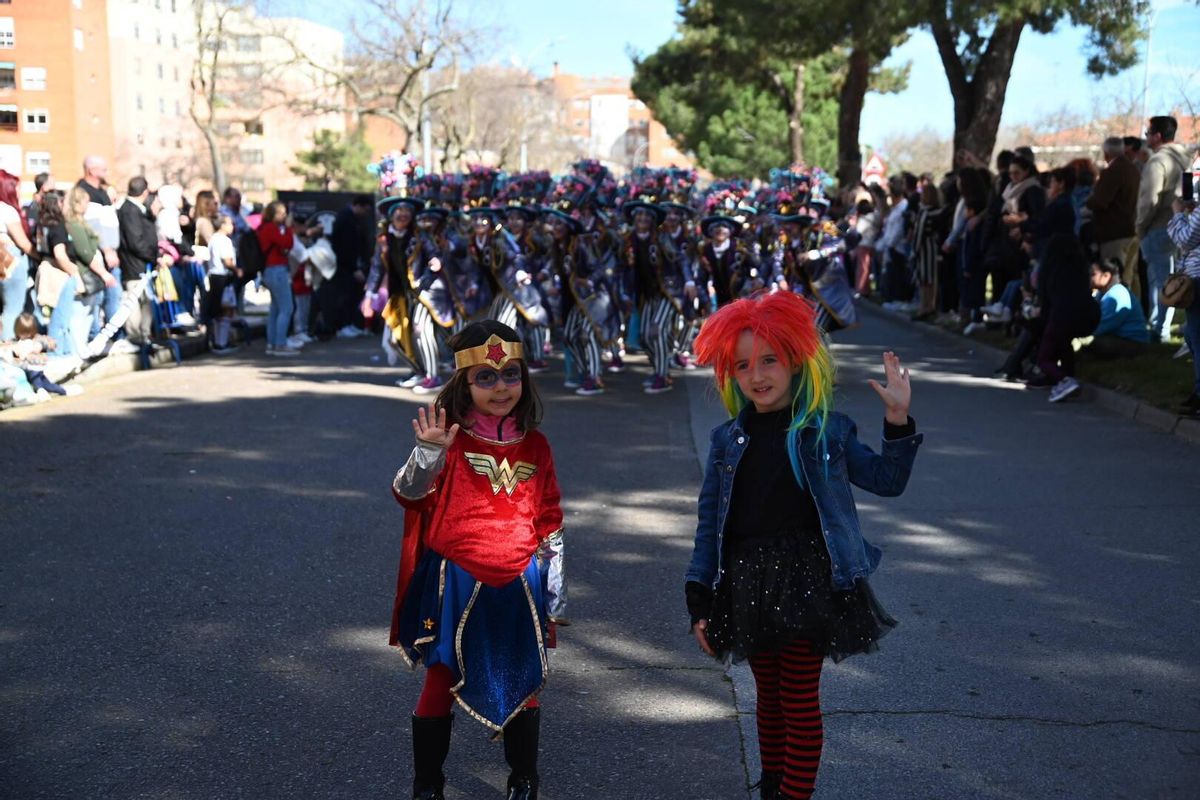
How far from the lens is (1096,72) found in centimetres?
2270

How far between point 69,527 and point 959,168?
1285cm

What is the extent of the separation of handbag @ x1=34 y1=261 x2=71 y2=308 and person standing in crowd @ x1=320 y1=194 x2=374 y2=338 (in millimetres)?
5592

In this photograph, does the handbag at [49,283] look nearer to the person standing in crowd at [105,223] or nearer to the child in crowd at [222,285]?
the person standing in crowd at [105,223]

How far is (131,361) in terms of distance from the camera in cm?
1438

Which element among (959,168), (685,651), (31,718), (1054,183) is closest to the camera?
(31,718)

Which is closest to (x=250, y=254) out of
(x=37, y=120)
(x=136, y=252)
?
(x=136, y=252)

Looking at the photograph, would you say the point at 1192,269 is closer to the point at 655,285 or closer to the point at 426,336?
the point at 655,285

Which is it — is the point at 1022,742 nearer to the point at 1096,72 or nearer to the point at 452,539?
the point at 452,539

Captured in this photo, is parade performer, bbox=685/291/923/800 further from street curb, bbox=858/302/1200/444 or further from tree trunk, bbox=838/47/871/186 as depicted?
tree trunk, bbox=838/47/871/186

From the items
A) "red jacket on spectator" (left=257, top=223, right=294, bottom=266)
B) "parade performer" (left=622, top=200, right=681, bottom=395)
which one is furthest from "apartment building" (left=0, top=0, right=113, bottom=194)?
"parade performer" (left=622, top=200, right=681, bottom=395)

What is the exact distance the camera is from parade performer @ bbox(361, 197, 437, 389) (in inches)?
500

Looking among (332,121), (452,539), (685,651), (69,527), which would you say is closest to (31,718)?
(452,539)

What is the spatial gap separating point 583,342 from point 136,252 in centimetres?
496

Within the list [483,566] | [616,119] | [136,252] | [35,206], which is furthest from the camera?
[616,119]
